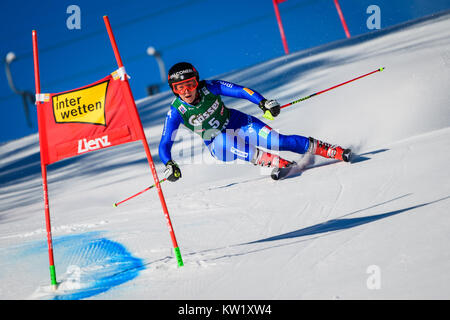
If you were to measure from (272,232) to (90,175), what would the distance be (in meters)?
5.55

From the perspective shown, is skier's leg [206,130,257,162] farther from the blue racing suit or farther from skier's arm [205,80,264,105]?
skier's arm [205,80,264,105]

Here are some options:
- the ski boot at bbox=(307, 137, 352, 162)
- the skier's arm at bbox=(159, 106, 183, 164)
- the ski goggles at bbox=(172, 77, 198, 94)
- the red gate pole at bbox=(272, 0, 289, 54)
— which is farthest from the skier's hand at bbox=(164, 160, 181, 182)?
the red gate pole at bbox=(272, 0, 289, 54)

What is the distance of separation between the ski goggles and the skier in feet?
0.07

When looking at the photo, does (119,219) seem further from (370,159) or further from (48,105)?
(370,159)

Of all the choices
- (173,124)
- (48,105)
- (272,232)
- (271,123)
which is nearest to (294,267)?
(272,232)

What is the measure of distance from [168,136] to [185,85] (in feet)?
1.61

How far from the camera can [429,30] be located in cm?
1223

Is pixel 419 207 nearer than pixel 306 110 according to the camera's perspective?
Yes

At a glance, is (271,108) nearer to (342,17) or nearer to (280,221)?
(280,221)

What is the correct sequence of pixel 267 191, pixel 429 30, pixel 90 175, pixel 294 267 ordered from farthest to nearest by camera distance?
pixel 429 30 → pixel 90 175 → pixel 267 191 → pixel 294 267

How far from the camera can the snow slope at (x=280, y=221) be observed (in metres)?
2.02

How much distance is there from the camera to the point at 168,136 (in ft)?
13.4

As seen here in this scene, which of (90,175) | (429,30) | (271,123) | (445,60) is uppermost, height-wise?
(429,30)

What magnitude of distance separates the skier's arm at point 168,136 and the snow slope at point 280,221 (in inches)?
21.6
